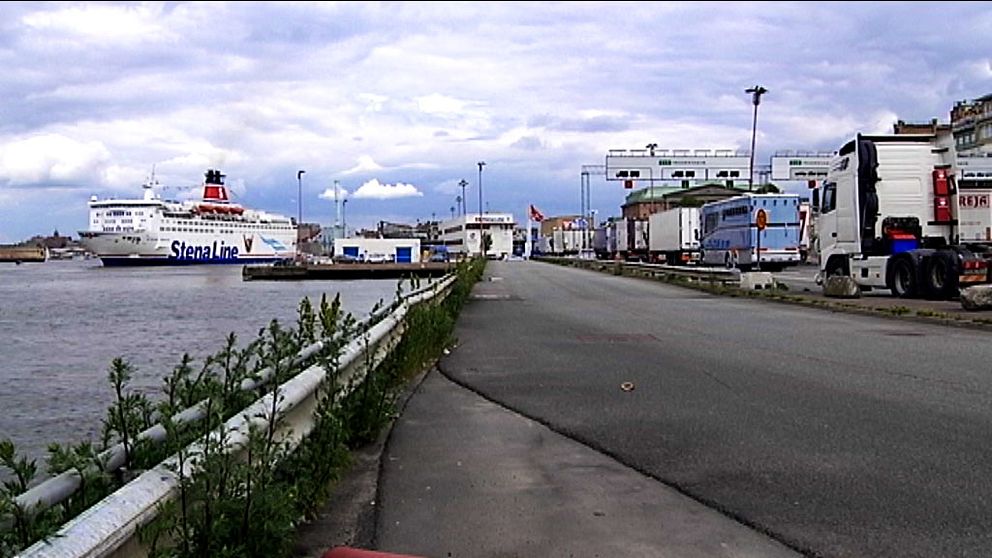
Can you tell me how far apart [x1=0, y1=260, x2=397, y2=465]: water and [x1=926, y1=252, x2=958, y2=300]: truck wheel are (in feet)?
44.9

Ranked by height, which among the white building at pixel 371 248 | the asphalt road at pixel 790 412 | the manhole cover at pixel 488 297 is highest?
the white building at pixel 371 248

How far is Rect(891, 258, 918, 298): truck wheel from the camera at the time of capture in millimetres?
24328

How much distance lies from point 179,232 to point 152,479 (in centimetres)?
11507

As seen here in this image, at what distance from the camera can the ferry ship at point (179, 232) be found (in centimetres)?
10994

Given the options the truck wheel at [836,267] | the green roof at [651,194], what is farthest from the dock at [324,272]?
the truck wheel at [836,267]

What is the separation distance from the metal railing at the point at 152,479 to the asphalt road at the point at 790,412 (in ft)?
7.44

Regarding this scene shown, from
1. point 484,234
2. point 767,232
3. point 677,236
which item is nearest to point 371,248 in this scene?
point 484,234

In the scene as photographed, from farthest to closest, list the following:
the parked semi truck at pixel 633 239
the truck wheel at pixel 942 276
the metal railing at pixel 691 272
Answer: the parked semi truck at pixel 633 239 < the metal railing at pixel 691 272 < the truck wheel at pixel 942 276

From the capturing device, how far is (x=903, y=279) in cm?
2483

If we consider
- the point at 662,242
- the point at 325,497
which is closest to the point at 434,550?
the point at 325,497

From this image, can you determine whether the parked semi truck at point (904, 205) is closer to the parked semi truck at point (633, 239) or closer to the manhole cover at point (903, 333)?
the manhole cover at point (903, 333)

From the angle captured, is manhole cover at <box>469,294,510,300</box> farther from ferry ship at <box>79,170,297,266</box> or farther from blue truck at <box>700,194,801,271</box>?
ferry ship at <box>79,170,297,266</box>

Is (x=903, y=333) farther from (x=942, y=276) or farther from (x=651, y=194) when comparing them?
(x=651, y=194)

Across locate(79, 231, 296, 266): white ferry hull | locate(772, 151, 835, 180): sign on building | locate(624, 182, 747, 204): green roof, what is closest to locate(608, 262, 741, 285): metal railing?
locate(772, 151, 835, 180): sign on building
